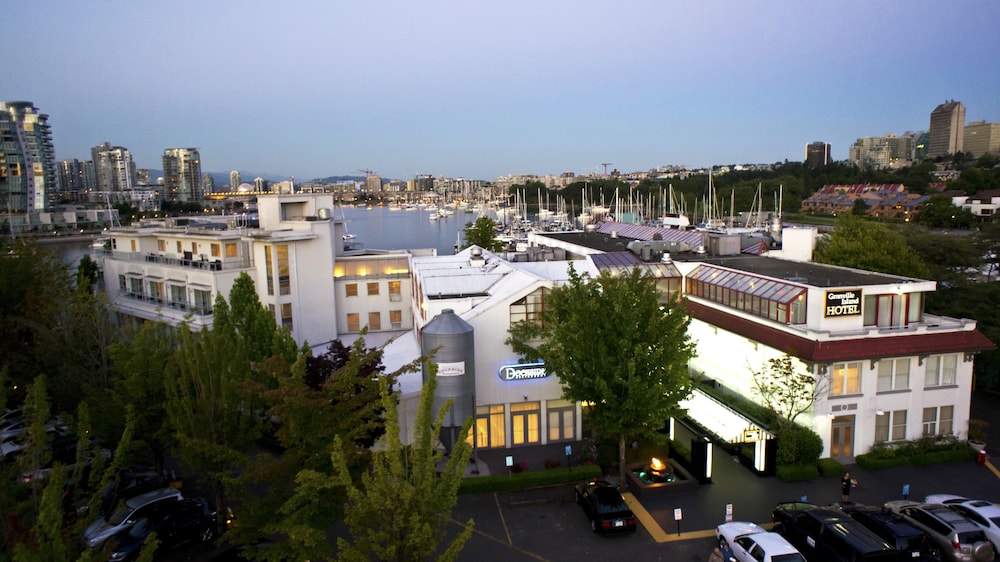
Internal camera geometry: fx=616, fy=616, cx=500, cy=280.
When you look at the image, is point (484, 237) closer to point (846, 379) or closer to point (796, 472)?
point (846, 379)

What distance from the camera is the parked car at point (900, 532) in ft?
57.0

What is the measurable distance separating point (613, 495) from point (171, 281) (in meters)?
34.2

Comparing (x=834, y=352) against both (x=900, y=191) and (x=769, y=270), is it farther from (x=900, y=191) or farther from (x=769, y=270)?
(x=900, y=191)

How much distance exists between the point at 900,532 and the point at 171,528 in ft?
72.3

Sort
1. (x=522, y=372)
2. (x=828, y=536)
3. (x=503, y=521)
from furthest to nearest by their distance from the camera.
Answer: (x=522, y=372) < (x=503, y=521) < (x=828, y=536)

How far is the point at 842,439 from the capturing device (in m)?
25.0

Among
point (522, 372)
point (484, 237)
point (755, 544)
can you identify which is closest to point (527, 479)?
point (522, 372)

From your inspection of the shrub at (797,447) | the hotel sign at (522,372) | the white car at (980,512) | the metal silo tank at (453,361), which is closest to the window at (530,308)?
the hotel sign at (522,372)

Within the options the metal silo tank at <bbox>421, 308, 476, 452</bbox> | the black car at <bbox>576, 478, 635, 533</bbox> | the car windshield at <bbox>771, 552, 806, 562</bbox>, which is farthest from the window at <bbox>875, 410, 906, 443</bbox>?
the metal silo tank at <bbox>421, 308, 476, 452</bbox>

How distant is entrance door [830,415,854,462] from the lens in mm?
24859

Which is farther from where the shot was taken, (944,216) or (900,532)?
(944,216)

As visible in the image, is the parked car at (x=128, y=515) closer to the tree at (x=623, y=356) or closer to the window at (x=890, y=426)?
the tree at (x=623, y=356)

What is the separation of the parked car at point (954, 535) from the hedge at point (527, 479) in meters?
10.7

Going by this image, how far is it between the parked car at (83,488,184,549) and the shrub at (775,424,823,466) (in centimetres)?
2219
